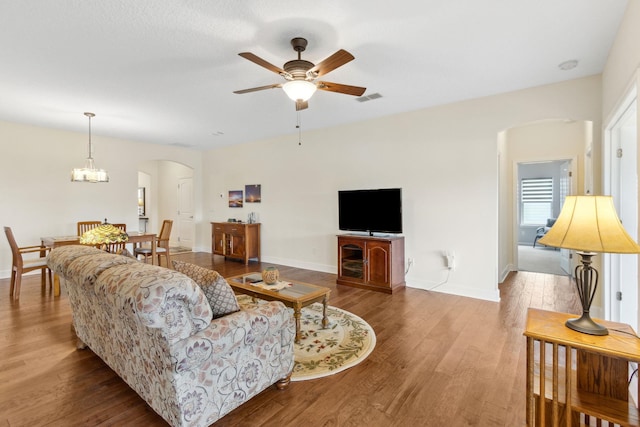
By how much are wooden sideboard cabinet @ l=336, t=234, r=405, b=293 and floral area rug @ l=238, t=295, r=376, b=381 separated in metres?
1.05

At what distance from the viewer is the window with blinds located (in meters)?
9.34

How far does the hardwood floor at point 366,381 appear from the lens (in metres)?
1.88

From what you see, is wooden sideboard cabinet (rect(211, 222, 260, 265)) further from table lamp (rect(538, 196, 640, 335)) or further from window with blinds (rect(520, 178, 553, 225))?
window with blinds (rect(520, 178, 553, 225))

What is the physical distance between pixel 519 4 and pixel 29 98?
5.58 meters

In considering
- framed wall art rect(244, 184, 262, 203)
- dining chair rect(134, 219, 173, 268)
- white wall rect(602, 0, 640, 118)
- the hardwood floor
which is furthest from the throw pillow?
framed wall art rect(244, 184, 262, 203)

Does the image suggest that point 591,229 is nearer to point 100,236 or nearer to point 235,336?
point 235,336

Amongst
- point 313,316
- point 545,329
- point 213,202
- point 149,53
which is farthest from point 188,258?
point 545,329

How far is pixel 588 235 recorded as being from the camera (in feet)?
4.90

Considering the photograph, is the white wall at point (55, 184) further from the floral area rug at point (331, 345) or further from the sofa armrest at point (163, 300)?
the sofa armrest at point (163, 300)

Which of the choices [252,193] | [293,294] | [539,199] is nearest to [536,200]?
[539,199]

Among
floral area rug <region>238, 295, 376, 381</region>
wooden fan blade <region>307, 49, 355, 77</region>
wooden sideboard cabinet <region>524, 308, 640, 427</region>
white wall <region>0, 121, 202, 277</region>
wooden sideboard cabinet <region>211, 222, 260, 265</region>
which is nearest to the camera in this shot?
wooden sideboard cabinet <region>524, 308, 640, 427</region>

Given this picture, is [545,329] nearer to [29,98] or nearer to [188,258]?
[29,98]

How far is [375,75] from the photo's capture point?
3.38 metres

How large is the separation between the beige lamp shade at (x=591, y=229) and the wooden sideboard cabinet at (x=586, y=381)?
0.43 metres
